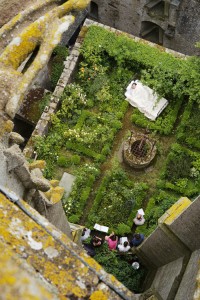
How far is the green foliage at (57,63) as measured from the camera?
1667 cm

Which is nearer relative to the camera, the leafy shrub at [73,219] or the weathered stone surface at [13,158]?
the weathered stone surface at [13,158]

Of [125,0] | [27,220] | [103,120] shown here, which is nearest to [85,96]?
[103,120]

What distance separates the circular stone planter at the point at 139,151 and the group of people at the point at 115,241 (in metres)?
1.69

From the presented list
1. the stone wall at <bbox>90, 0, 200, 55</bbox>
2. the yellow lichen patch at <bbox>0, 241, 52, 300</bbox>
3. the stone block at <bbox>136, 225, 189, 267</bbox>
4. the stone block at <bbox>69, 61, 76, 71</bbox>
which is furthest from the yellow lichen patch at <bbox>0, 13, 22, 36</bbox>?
the stone wall at <bbox>90, 0, 200, 55</bbox>

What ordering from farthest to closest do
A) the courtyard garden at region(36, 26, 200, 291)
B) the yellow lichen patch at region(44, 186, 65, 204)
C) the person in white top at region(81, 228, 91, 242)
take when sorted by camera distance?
1. the courtyard garden at region(36, 26, 200, 291)
2. the person in white top at region(81, 228, 91, 242)
3. the yellow lichen patch at region(44, 186, 65, 204)

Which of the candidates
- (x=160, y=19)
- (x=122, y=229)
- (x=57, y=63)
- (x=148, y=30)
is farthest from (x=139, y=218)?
(x=148, y=30)

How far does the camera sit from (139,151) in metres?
15.0

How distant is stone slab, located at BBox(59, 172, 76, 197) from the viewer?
1463cm

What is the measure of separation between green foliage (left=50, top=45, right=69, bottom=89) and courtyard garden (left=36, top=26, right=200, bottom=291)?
0.70m

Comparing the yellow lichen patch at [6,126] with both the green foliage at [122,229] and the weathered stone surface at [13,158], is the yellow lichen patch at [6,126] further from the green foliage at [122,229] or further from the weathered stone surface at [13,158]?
the green foliage at [122,229]

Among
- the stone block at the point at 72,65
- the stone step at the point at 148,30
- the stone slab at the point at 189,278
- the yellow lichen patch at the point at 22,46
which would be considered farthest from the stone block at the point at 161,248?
the stone step at the point at 148,30

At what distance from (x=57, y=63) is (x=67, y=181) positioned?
4686mm

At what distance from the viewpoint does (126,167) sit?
15.1m

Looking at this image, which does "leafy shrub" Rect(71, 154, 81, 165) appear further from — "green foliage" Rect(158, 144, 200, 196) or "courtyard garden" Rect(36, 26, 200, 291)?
"green foliage" Rect(158, 144, 200, 196)
